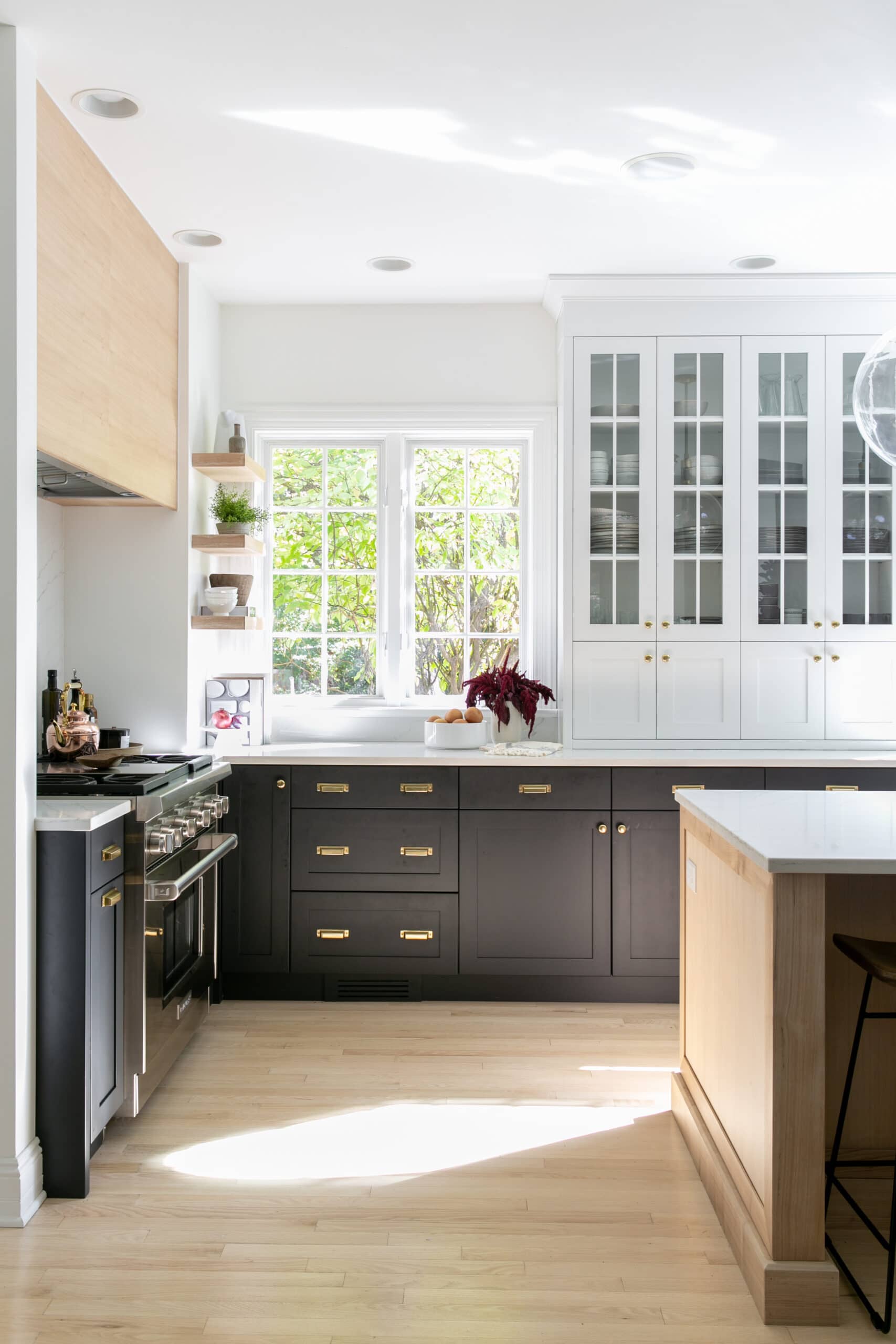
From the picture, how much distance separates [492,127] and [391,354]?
1628 mm

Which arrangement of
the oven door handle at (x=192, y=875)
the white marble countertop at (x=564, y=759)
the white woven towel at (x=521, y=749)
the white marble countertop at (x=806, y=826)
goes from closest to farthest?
the white marble countertop at (x=806, y=826) → the oven door handle at (x=192, y=875) → the white marble countertop at (x=564, y=759) → the white woven towel at (x=521, y=749)

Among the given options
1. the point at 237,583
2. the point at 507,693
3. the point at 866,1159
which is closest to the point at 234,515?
the point at 237,583

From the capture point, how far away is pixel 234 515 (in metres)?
3.97

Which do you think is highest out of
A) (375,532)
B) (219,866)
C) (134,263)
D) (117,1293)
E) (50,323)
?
(134,263)

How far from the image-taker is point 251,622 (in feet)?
13.0

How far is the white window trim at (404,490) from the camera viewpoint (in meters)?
4.36

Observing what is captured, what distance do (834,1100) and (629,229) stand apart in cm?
283

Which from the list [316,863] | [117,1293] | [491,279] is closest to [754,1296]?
[117,1293]

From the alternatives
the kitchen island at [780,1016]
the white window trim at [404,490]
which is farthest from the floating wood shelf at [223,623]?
the kitchen island at [780,1016]

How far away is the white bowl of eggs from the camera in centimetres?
396

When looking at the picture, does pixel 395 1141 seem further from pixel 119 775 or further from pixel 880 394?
pixel 880 394

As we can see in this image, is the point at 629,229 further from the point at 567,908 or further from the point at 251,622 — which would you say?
the point at 567,908

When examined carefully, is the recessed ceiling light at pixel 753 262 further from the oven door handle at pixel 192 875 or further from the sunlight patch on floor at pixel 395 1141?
the sunlight patch on floor at pixel 395 1141

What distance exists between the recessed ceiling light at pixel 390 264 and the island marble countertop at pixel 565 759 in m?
1.89
